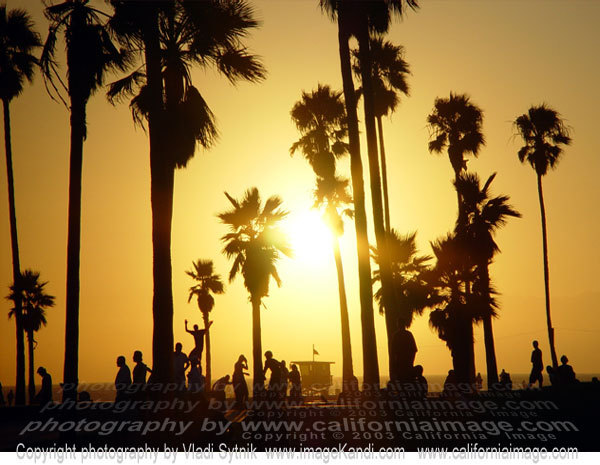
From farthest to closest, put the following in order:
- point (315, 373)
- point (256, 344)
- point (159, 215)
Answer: point (315, 373) < point (256, 344) < point (159, 215)

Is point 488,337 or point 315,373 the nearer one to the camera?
point 488,337

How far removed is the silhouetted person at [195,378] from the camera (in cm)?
1922

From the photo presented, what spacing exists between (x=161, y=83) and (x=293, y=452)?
8474 millimetres

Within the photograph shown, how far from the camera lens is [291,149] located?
3822cm

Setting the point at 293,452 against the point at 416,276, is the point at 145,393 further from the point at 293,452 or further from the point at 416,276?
the point at 416,276

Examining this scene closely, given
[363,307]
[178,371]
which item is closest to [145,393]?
[178,371]

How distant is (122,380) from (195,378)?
12.2 ft

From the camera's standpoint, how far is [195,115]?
54.0 ft

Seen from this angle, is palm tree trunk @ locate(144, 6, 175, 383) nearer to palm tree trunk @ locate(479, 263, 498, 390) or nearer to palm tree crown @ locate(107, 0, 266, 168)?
palm tree crown @ locate(107, 0, 266, 168)

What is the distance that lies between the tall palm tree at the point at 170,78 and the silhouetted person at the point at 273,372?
973cm

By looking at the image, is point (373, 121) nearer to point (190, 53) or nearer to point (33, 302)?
point (190, 53)

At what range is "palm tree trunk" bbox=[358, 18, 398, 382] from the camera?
20.0 meters

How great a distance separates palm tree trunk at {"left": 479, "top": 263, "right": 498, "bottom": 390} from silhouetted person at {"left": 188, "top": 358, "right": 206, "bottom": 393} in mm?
14604

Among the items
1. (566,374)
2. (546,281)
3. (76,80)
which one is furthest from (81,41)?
(546,281)
